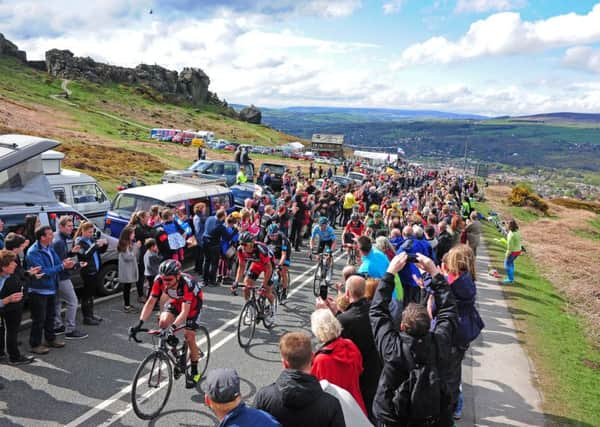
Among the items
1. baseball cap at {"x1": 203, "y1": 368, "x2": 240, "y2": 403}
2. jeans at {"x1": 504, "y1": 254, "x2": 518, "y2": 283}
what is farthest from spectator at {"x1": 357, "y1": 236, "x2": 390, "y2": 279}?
jeans at {"x1": 504, "y1": 254, "x2": 518, "y2": 283}

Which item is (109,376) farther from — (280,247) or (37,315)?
(280,247)

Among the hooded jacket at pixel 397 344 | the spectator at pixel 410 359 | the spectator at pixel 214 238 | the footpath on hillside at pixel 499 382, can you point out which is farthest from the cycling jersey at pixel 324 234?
the spectator at pixel 410 359

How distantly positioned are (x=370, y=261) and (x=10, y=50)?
131 m

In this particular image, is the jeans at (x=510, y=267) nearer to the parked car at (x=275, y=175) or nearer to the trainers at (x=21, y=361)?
the trainers at (x=21, y=361)

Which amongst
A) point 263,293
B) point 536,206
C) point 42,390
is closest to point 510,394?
point 263,293

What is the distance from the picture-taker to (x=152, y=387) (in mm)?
6238

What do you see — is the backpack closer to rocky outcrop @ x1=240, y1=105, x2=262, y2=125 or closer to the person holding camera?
the person holding camera

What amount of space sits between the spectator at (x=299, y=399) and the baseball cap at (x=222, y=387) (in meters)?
0.32

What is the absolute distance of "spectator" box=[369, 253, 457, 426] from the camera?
4055 millimetres

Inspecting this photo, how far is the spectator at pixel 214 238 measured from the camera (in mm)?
11648

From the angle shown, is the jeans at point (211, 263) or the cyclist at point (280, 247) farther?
the jeans at point (211, 263)

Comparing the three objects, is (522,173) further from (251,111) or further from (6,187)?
(6,187)

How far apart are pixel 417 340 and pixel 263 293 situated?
5.32 meters

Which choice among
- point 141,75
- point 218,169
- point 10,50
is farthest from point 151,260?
point 10,50
